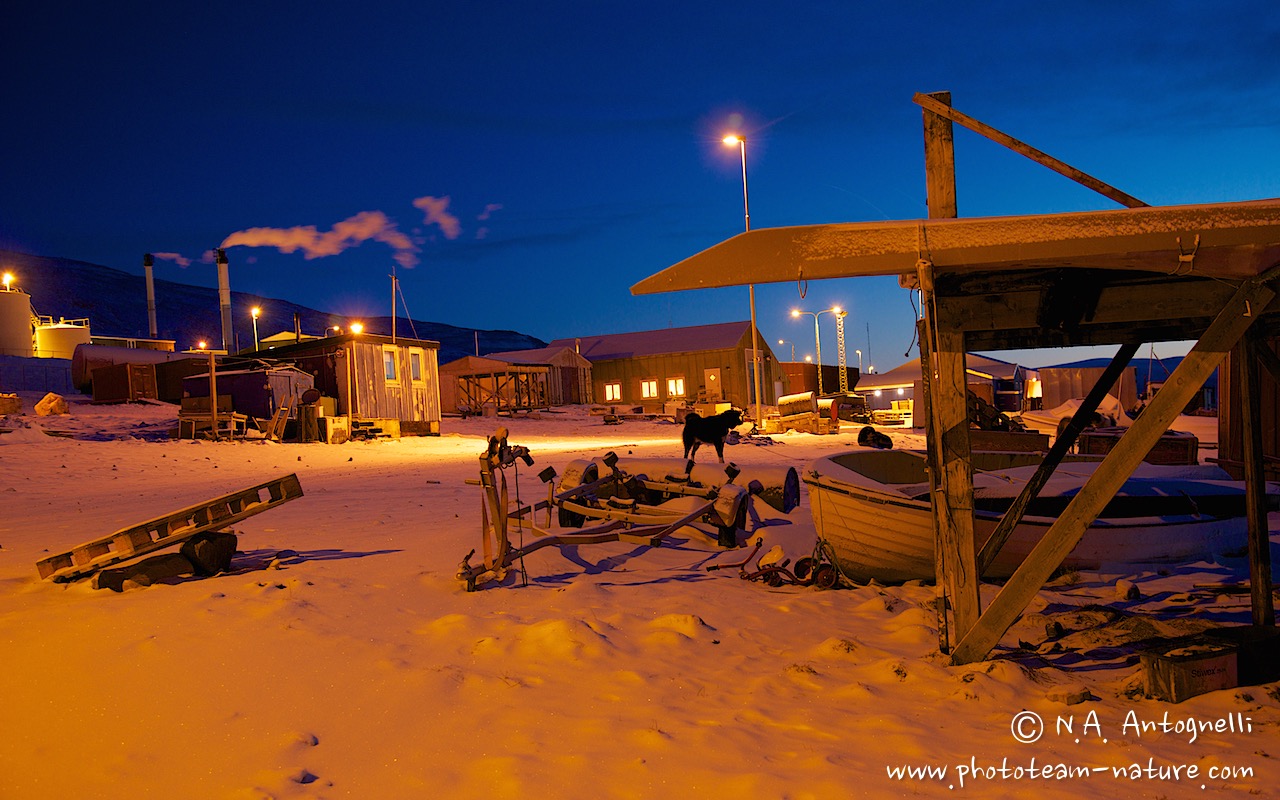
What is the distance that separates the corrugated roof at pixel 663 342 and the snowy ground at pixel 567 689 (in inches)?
1684

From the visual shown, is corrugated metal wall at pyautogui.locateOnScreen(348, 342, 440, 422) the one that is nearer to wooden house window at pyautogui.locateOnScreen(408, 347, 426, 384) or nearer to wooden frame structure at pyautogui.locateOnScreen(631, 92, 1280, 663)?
wooden house window at pyautogui.locateOnScreen(408, 347, 426, 384)

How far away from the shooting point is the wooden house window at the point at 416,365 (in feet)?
104

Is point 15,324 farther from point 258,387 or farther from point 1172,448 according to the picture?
point 1172,448

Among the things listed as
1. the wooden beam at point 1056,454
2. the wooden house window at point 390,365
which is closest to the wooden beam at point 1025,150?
the wooden beam at point 1056,454

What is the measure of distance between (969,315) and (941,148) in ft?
5.03

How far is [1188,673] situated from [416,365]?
3048 cm

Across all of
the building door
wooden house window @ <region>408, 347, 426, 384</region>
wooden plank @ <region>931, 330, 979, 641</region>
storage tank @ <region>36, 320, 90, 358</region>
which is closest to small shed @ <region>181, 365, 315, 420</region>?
wooden house window @ <region>408, 347, 426, 384</region>

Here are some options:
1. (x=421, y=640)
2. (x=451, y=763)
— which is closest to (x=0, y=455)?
(x=421, y=640)

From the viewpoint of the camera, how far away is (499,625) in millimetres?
5426

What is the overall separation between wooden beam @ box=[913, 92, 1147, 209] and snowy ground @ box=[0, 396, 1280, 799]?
3259 mm

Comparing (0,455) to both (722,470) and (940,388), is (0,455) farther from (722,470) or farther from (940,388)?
(940,388)

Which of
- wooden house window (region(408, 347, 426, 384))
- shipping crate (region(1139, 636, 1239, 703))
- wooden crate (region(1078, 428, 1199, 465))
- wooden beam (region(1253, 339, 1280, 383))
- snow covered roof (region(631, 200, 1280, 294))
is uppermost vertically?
wooden house window (region(408, 347, 426, 384))

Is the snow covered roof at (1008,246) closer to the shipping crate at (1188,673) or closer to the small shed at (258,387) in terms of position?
the shipping crate at (1188,673)

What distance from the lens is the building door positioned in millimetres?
48406
